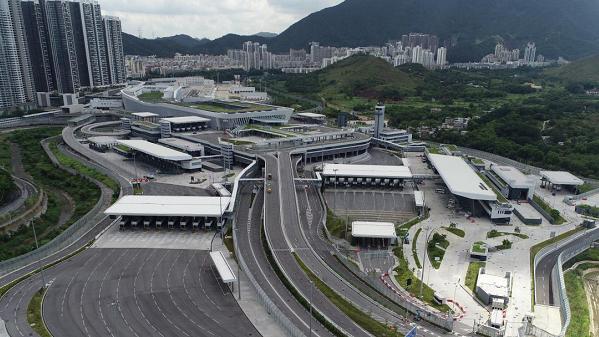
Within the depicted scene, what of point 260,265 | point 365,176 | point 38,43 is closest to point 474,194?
point 365,176

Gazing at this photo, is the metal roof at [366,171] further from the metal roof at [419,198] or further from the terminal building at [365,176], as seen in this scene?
the metal roof at [419,198]

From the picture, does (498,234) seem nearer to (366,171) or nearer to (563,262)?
(563,262)

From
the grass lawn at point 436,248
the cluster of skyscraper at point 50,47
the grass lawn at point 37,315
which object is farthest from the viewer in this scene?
the cluster of skyscraper at point 50,47

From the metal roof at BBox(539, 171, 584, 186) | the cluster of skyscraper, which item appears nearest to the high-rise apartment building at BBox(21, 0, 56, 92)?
the cluster of skyscraper

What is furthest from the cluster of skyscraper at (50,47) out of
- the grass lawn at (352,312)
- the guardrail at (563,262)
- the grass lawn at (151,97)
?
the guardrail at (563,262)

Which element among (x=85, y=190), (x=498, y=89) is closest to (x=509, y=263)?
(x=85, y=190)

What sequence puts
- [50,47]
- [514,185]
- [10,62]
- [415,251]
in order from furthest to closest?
[50,47] → [10,62] → [514,185] → [415,251]

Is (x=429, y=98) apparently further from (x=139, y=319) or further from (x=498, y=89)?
(x=139, y=319)
